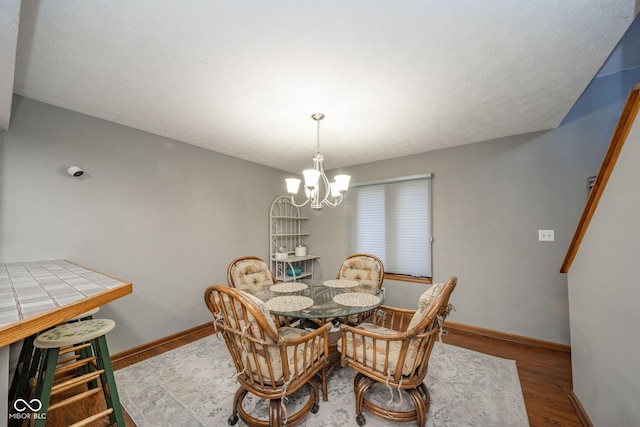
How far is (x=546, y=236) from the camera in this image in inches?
103

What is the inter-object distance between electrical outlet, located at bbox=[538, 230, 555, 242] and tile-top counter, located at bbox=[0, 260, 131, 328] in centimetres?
371

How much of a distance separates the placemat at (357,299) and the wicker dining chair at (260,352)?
35 centimetres

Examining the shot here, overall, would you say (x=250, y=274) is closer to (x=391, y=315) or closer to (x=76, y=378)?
(x=76, y=378)

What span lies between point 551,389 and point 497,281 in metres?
1.15

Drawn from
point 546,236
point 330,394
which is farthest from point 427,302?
point 546,236

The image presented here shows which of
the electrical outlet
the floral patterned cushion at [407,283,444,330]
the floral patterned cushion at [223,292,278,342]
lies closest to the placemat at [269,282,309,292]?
the floral patterned cushion at [223,292,278,342]

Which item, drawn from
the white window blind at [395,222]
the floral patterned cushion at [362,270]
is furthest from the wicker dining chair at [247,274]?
the white window blind at [395,222]

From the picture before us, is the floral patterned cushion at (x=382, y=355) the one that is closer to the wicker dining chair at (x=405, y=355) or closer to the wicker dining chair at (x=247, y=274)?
the wicker dining chair at (x=405, y=355)

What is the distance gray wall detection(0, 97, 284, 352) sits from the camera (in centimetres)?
195

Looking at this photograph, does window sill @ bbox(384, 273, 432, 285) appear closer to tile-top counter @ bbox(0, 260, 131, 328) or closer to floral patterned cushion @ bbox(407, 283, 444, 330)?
floral patterned cushion @ bbox(407, 283, 444, 330)

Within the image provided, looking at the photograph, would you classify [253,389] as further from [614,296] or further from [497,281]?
[497,281]

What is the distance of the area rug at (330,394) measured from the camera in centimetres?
159

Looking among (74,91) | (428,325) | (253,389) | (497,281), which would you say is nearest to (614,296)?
(428,325)

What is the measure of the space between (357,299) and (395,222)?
1913mm
